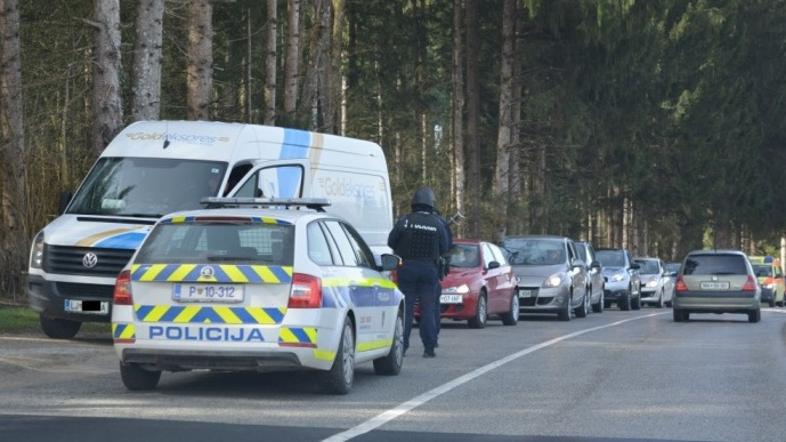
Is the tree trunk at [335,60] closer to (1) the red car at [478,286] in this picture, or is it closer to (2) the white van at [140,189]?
(1) the red car at [478,286]

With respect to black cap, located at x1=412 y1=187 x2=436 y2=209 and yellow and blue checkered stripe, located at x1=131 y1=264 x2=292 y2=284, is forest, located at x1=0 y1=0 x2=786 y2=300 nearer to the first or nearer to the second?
black cap, located at x1=412 y1=187 x2=436 y2=209

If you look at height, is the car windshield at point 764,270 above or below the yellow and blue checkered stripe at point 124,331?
above

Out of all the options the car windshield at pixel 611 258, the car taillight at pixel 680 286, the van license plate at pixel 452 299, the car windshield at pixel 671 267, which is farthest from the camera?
the car windshield at pixel 671 267

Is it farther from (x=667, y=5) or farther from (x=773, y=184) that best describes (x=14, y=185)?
(x=773, y=184)

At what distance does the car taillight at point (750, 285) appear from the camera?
32219 mm

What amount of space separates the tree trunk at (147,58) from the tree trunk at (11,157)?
1.98 metres

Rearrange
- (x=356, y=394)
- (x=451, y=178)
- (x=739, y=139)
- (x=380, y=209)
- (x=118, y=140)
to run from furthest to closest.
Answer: (x=739, y=139), (x=451, y=178), (x=380, y=209), (x=118, y=140), (x=356, y=394)

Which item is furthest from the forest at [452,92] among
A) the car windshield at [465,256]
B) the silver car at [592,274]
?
the silver car at [592,274]

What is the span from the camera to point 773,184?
226 feet

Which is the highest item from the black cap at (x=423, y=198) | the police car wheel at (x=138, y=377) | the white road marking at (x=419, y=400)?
the black cap at (x=423, y=198)

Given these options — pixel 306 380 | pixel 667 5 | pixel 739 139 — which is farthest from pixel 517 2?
pixel 306 380

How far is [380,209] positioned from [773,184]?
160ft

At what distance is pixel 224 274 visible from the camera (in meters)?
12.4

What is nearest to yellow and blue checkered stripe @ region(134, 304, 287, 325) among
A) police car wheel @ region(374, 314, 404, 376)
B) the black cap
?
police car wheel @ region(374, 314, 404, 376)
